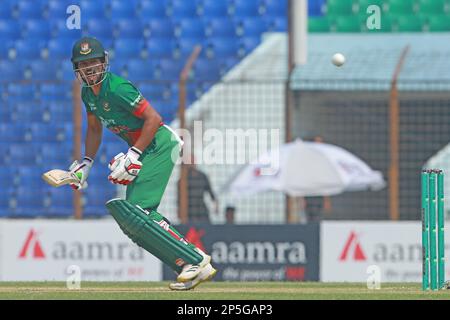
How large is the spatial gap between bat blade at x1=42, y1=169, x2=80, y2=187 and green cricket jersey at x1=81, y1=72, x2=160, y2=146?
474 millimetres

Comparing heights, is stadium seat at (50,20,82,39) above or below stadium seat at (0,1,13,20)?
below

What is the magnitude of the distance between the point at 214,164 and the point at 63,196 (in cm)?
391

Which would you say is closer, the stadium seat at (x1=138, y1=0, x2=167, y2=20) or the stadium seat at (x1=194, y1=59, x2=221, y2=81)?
the stadium seat at (x1=194, y1=59, x2=221, y2=81)

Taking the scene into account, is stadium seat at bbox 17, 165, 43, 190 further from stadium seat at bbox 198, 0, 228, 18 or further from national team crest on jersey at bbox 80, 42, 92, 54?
national team crest on jersey at bbox 80, 42, 92, 54

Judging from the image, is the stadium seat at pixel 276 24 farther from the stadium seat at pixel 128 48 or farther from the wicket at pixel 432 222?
the wicket at pixel 432 222

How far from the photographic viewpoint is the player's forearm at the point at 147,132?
9445mm

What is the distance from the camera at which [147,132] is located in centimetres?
945

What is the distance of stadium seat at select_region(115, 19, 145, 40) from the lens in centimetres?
2205

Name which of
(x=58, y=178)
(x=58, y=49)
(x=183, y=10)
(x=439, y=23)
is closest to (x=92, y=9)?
(x=58, y=49)

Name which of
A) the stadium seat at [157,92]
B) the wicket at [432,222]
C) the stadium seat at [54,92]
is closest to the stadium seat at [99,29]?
the stadium seat at [54,92]

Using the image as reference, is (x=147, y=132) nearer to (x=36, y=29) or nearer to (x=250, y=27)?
(x=250, y=27)

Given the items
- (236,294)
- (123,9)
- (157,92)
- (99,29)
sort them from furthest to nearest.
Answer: (123,9)
(99,29)
(157,92)
(236,294)

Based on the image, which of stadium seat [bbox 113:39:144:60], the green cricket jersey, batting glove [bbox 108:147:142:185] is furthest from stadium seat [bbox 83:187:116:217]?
batting glove [bbox 108:147:142:185]

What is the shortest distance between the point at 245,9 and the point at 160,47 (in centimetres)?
156
